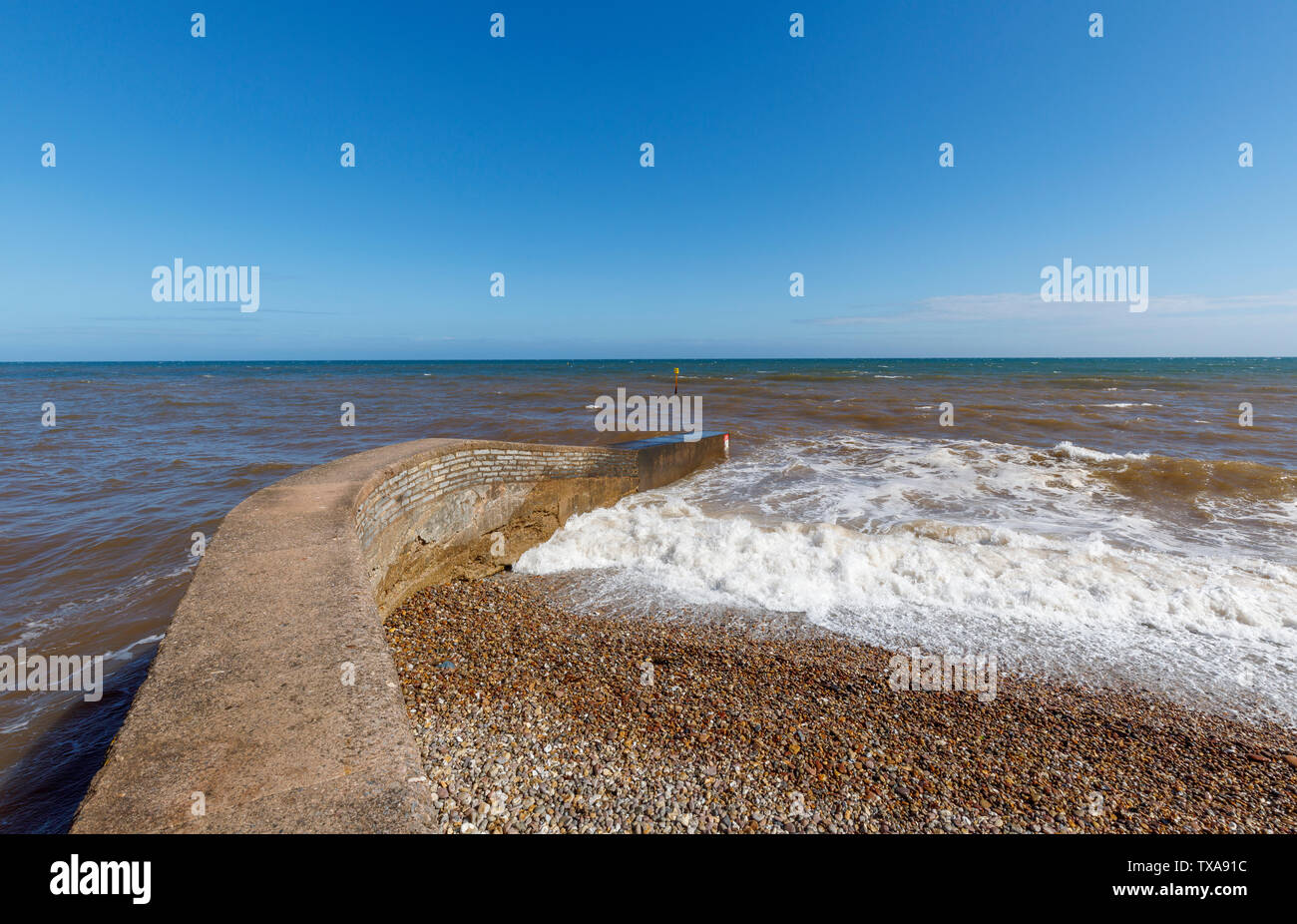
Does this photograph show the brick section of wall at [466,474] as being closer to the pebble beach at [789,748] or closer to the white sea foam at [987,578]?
the white sea foam at [987,578]

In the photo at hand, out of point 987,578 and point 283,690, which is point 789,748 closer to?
point 283,690

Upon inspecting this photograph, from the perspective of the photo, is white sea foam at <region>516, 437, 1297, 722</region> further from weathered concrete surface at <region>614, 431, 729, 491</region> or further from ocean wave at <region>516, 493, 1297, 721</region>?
weathered concrete surface at <region>614, 431, 729, 491</region>

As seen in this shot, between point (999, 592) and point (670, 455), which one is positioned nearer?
point (999, 592)

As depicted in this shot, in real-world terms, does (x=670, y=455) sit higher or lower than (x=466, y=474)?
lower

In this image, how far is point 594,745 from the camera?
3.56m

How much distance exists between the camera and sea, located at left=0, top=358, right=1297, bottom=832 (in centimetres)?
480

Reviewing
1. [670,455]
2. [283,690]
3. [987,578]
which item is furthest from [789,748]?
[670,455]

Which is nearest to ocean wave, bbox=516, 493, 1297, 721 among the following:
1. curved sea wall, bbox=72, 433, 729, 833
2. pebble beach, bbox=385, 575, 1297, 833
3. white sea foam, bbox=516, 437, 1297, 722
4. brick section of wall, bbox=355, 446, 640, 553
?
white sea foam, bbox=516, 437, 1297, 722

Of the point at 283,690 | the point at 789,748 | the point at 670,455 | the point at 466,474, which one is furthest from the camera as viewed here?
the point at 670,455

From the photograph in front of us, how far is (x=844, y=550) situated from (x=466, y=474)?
5096mm

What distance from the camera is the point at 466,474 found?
7.05 metres

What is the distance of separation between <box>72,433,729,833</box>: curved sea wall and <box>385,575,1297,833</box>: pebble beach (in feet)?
3.03
